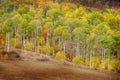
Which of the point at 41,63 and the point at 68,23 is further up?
the point at 68,23

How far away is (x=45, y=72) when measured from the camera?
309ft

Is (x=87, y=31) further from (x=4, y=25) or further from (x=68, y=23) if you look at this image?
(x=4, y=25)

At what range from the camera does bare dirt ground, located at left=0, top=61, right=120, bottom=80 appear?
3378 inches

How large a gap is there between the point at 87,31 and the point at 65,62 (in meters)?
18.6

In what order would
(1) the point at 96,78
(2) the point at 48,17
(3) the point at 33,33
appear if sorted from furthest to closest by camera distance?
(2) the point at 48,17, (3) the point at 33,33, (1) the point at 96,78

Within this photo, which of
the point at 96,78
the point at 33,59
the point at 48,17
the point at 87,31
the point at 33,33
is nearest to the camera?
the point at 96,78

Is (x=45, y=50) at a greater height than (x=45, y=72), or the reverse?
(x=45, y=50)

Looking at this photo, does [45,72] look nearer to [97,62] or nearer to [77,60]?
[77,60]

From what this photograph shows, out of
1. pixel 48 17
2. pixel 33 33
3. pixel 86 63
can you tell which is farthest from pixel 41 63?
pixel 48 17

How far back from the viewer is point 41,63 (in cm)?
11075

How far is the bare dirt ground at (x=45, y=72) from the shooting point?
85.8 metres

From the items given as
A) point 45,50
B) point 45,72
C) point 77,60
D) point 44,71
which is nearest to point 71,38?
point 45,50

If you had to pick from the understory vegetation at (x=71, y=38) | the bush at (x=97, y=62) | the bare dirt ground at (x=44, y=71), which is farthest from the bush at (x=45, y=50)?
the bush at (x=97, y=62)

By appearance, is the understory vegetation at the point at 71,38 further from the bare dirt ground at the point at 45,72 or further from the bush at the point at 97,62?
the bare dirt ground at the point at 45,72
